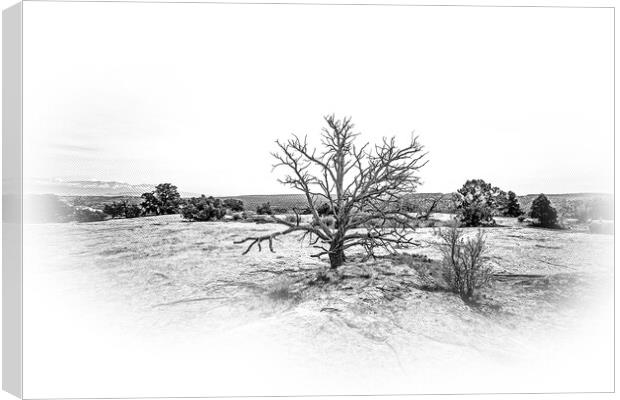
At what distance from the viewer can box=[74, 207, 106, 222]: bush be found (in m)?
4.62

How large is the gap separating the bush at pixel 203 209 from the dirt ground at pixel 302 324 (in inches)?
29.2

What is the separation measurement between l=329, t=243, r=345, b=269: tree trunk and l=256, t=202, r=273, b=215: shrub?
873 mm

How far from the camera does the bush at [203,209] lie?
5289 millimetres

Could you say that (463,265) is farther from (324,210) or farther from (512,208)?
(324,210)

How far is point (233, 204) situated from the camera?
211 inches

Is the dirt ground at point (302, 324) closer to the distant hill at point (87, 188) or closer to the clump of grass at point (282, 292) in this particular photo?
the clump of grass at point (282, 292)

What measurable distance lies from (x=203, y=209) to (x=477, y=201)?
10.8ft

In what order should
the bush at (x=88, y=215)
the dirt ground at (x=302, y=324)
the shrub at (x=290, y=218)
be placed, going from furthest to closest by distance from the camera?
the shrub at (x=290, y=218)
the bush at (x=88, y=215)
the dirt ground at (x=302, y=324)

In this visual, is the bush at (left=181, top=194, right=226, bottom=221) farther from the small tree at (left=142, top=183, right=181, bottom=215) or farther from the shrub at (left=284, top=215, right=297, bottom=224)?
the shrub at (left=284, top=215, right=297, bottom=224)

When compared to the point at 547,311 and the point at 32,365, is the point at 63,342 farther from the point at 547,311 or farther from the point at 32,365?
the point at 547,311

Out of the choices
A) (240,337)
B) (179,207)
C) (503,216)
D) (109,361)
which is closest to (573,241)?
(503,216)

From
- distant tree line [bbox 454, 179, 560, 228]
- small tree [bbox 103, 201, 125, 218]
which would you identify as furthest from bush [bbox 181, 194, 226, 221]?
distant tree line [bbox 454, 179, 560, 228]

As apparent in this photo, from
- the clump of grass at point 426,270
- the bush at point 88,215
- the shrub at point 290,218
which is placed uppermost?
the bush at point 88,215

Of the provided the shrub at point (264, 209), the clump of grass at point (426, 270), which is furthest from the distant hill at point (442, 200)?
the clump of grass at point (426, 270)
